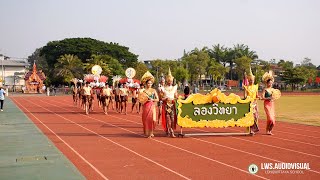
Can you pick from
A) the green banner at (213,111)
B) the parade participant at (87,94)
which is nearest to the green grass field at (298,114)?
the green banner at (213,111)

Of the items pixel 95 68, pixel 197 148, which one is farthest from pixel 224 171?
pixel 95 68

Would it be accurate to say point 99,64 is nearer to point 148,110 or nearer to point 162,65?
point 162,65

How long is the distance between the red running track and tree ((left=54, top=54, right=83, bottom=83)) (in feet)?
A: 177

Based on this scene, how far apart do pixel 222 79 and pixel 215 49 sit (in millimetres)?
8618

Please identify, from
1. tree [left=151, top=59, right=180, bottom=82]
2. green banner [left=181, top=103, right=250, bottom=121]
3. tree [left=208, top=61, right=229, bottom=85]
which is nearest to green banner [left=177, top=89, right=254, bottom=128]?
green banner [left=181, top=103, right=250, bottom=121]

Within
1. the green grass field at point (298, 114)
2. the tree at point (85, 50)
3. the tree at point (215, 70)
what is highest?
the tree at point (85, 50)

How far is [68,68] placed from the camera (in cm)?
6731

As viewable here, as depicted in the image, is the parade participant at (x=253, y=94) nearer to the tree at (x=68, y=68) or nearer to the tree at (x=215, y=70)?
the tree at (x=68, y=68)

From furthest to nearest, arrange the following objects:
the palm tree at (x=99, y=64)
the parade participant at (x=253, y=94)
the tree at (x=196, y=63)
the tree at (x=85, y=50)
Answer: the tree at (x=85, y=50) < the tree at (x=196, y=63) < the palm tree at (x=99, y=64) < the parade participant at (x=253, y=94)

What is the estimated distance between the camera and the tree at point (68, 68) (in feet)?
218

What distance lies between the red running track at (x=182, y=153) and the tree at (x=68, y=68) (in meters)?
53.9

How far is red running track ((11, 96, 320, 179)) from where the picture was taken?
7152mm

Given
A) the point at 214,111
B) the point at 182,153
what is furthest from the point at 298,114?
the point at 182,153

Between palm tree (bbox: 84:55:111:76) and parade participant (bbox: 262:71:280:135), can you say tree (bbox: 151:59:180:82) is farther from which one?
parade participant (bbox: 262:71:280:135)
